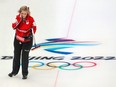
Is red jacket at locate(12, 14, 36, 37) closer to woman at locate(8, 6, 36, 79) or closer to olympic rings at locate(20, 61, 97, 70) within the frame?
woman at locate(8, 6, 36, 79)

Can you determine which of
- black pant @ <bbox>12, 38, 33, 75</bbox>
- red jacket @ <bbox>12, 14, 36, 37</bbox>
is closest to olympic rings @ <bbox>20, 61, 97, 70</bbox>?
black pant @ <bbox>12, 38, 33, 75</bbox>

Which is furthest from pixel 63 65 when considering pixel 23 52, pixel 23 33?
pixel 23 33

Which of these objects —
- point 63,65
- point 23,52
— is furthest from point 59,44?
point 23,52

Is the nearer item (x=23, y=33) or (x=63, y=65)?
(x=23, y=33)

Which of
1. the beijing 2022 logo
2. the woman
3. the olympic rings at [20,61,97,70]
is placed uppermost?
the woman

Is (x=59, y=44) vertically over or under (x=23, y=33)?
under

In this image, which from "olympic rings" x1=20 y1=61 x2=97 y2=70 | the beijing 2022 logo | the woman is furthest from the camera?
the beijing 2022 logo

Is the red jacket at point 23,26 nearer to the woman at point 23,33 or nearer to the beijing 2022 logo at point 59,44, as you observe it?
the woman at point 23,33

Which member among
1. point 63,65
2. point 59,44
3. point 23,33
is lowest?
point 63,65

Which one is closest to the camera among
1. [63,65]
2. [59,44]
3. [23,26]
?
[23,26]

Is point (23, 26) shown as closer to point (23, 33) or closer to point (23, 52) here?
point (23, 33)

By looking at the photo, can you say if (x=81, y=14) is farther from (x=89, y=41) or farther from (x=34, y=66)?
(x=34, y=66)

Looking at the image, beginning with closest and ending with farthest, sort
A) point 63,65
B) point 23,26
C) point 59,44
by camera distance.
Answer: point 23,26, point 63,65, point 59,44

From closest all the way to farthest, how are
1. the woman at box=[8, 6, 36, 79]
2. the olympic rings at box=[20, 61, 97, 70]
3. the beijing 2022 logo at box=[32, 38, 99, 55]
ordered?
1. the woman at box=[8, 6, 36, 79]
2. the olympic rings at box=[20, 61, 97, 70]
3. the beijing 2022 logo at box=[32, 38, 99, 55]
